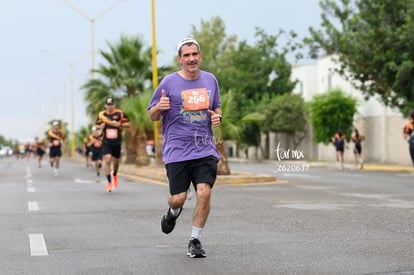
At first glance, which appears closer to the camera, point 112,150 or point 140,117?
point 112,150

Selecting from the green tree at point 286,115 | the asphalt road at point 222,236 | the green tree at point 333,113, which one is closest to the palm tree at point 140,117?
the green tree at point 333,113

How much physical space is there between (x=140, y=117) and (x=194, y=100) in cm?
2218

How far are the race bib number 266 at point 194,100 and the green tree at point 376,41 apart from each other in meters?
21.3

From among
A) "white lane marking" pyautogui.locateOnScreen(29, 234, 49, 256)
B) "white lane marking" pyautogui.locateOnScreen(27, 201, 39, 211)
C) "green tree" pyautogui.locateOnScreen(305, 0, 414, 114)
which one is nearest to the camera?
"white lane marking" pyautogui.locateOnScreen(29, 234, 49, 256)

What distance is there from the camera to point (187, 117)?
7238 mm

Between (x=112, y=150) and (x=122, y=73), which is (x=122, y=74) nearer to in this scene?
(x=122, y=73)

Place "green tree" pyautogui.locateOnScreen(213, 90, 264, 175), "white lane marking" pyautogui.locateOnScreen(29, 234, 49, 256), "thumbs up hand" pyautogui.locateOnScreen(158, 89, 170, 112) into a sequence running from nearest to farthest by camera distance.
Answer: "thumbs up hand" pyautogui.locateOnScreen(158, 89, 170, 112) < "white lane marking" pyautogui.locateOnScreen(29, 234, 49, 256) < "green tree" pyautogui.locateOnScreen(213, 90, 264, 175)

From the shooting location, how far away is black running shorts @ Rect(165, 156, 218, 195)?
7.25 m

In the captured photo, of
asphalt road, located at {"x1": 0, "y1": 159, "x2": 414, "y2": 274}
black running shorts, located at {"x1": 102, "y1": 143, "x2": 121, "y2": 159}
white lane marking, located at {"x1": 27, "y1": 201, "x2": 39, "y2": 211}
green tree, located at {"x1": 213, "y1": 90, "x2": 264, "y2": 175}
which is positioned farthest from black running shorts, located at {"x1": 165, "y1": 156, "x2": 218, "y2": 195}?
green tree, located at {"x1": 213, "y1": 90, "x2": 264, "y2": 175}

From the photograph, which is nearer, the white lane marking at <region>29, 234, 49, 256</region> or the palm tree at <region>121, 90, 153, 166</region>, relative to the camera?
the white lane marking at <region>29, 234, 49, 256</region>

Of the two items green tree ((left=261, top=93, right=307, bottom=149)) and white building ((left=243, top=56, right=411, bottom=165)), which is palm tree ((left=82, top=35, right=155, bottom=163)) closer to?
white building ((left=243, top=56, right=411, bottom=165))

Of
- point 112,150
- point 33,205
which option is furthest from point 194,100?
point 112,150

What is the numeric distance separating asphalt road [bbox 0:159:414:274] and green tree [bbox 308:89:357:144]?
24.6 m

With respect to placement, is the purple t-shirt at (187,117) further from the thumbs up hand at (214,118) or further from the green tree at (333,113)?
the green tree at (333,113)
